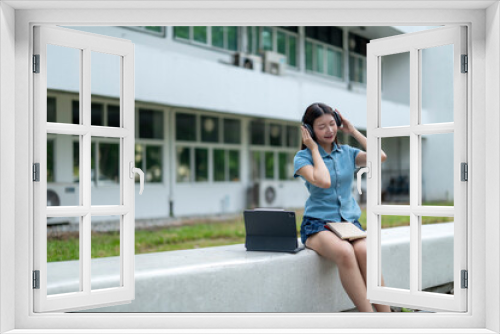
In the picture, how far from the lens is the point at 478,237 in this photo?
279 centimetres

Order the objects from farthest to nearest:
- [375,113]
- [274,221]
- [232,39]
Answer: [232,39] → [274,221] → [375,113]

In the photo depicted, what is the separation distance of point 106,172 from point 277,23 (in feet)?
25.6

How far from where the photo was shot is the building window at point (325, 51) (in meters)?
15.3

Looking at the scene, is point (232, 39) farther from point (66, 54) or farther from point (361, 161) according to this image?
point (361, 161)

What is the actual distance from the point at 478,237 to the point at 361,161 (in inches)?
51.5

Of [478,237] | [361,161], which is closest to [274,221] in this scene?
[361,161]

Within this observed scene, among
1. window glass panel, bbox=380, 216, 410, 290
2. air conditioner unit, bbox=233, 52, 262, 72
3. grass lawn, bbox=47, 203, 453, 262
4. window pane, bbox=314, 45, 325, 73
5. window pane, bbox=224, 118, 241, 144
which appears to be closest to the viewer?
window glass panel, bbox=380, 216, 410, 290

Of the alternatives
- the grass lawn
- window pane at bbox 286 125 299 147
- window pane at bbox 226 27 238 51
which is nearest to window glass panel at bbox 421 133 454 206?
the grass lawn

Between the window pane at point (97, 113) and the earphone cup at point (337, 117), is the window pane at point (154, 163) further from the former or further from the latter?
the earphone cup at point (337, 117)

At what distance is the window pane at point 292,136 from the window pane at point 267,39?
2056mm

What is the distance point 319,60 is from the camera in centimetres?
1566

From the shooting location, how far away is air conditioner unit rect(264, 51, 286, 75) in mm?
13048

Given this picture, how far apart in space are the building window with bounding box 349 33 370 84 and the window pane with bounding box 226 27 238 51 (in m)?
4.98

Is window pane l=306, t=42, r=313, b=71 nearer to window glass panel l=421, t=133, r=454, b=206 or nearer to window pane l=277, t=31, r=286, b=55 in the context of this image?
window pane l=277, t=31, r=286, b=55
